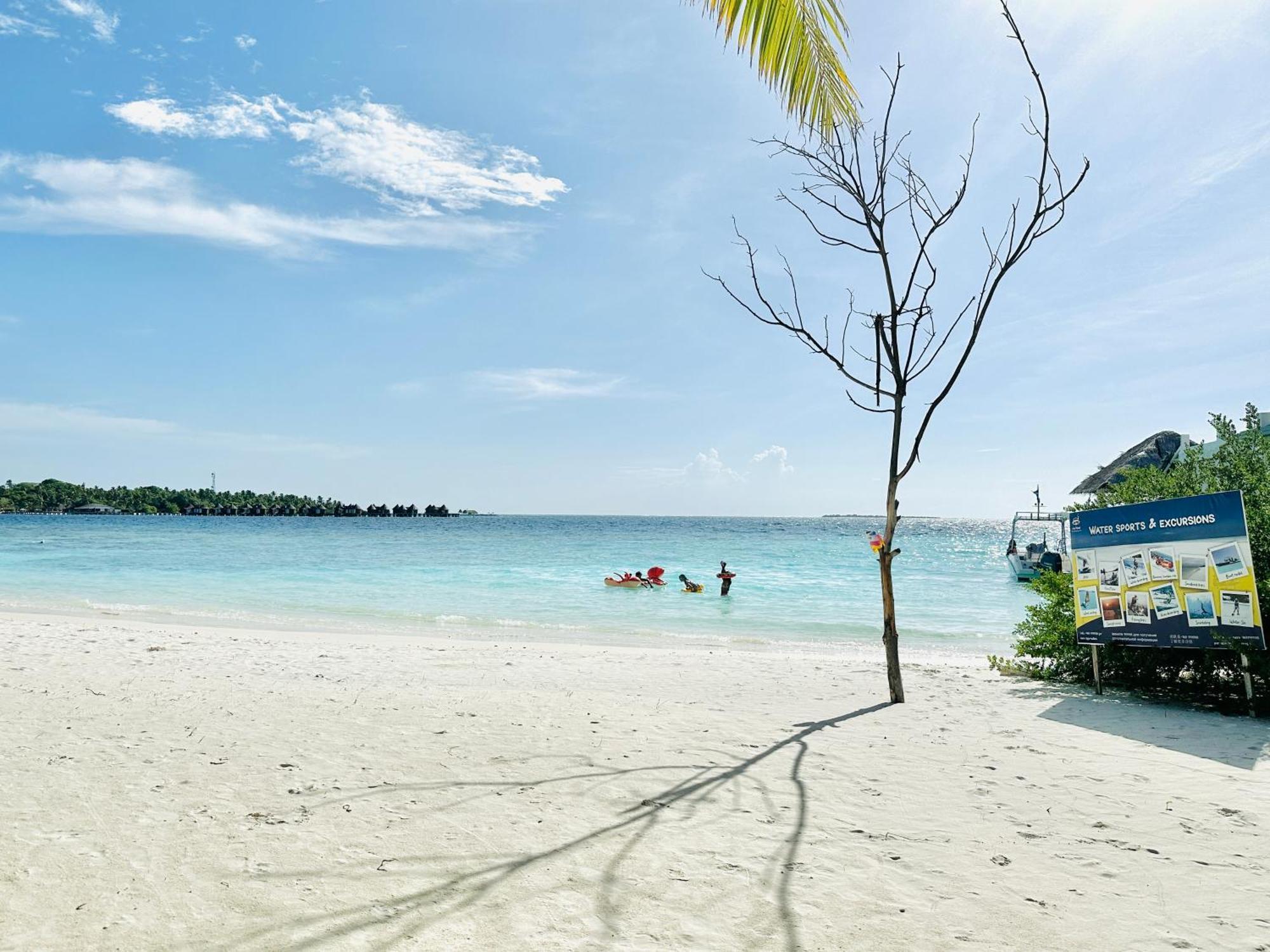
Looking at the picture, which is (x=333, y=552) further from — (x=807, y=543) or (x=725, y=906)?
(x=725, y=906)

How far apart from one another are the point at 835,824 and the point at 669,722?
7.51 ft

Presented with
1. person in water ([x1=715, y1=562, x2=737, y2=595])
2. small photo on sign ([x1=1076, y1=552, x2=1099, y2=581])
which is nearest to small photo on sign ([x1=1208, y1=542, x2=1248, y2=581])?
small photo on sign ([x1=1076, y1=552, x2=1099, y2=581])

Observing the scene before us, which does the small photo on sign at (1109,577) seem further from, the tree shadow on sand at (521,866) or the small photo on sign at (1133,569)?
the tree shadow on sand at (521,866)

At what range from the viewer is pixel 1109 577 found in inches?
294

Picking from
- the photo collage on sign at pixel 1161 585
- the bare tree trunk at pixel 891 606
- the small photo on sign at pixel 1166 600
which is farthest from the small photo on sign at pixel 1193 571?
the bare tree trunk at pixel 891 606

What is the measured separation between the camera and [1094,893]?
3244 millimetres

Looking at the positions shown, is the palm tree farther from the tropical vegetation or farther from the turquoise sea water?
the tropical vegetation

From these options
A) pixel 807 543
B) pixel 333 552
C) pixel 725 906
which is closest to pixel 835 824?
pixel 725 906

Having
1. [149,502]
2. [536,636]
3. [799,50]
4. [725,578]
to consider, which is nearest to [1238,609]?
[799,50]

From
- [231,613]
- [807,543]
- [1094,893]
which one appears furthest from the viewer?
[807,543]

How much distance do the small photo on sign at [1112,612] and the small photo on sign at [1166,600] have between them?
1.02 feet

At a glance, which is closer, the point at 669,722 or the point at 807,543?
the point at 669,722

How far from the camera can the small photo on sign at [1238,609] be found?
630 cm

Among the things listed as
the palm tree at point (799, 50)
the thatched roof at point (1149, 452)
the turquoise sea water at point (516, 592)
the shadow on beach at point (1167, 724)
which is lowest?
the turquoise sea water at point (516, 592)
